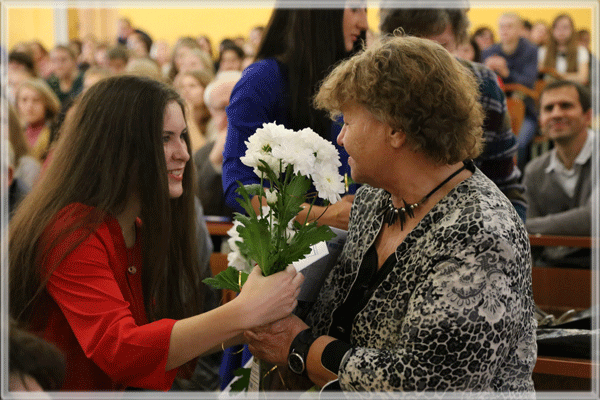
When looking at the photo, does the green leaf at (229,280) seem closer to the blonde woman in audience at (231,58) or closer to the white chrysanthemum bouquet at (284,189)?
the white chrysanthemum bouquet at (284,189)

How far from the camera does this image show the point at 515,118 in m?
4.68

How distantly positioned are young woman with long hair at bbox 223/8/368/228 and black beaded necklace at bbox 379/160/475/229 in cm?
32

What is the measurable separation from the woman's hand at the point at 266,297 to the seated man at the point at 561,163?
2.30m

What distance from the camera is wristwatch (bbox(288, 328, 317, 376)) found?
1492 millimetres

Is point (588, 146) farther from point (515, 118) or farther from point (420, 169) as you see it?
point (420, 169)

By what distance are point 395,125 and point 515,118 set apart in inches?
141

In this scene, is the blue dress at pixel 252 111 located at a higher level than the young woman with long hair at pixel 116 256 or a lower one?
higher

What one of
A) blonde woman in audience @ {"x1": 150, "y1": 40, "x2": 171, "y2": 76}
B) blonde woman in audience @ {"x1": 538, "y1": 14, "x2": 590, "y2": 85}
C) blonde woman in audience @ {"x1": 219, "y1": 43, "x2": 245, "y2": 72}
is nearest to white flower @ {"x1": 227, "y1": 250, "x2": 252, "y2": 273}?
blonde woman in audience @ {"x1": 219, "y1": 43, "x2": 245, "y2": 72}

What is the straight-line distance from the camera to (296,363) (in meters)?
1.51

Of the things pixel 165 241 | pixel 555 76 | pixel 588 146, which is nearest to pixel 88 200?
pixel 165 241

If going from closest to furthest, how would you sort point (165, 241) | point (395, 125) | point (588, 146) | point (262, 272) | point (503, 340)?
point (503, 340) < point (395, 125) < point (262, 272) < point (165, 241) < point (588, 146)

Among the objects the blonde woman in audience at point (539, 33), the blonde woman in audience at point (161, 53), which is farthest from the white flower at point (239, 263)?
the blonde woman in audience at point (161, 53)

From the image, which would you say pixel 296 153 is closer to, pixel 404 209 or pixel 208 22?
pixel 404 209

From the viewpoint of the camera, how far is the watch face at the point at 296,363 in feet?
4.90
